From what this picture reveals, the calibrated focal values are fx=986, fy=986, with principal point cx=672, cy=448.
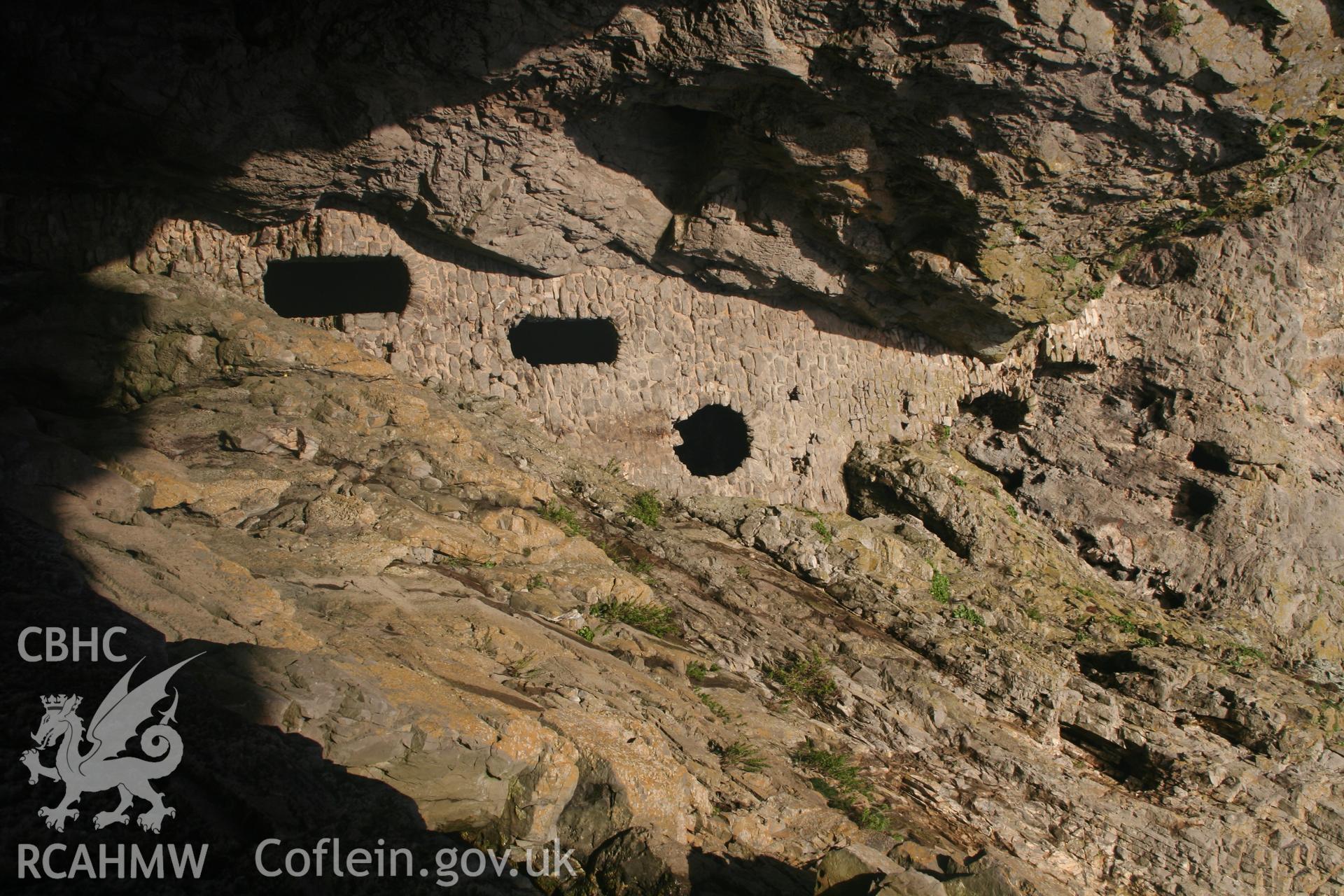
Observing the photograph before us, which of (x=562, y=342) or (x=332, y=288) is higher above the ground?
(x=332, y=288)

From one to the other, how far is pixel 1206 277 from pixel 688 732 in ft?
25.9

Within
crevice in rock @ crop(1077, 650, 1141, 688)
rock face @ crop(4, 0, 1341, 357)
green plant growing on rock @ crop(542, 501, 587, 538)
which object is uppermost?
rock face @ crop(4, 0, 1341, 357)

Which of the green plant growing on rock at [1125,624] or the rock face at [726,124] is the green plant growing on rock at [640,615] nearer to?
the rock face at [726,124]

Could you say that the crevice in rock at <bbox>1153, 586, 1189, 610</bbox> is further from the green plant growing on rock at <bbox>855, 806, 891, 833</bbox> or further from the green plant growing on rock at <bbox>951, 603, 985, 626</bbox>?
the green plant growing on rock at <bbox>855, 806, 891, 833</bbox>

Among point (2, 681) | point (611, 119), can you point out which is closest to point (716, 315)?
point (611, 119)

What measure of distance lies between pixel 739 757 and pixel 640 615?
4.67 ft

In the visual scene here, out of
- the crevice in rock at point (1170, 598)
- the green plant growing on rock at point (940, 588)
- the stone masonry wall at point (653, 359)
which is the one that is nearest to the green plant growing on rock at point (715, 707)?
the stone masonry wall at point (653, 359)

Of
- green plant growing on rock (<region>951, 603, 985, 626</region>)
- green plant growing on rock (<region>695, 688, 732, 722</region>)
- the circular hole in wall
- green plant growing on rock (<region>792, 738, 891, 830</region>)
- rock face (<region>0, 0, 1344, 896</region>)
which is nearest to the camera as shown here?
rock face (<region>0, 0, 1344, 896</region>)

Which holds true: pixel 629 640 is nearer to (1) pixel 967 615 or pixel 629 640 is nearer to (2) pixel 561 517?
(2) pixel 561 517

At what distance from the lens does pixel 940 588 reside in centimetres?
898

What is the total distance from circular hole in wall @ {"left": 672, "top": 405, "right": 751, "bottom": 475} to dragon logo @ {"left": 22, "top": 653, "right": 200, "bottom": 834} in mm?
6801

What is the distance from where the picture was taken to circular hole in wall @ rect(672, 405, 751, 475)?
10016 mm

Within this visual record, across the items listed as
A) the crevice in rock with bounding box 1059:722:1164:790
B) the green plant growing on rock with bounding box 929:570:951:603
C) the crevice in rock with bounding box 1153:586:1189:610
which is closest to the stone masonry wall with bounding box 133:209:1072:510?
the green plant growing on rock with bounding box 929:570:951:603

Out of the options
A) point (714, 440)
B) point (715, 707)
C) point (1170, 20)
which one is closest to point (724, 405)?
point (714, 440)
